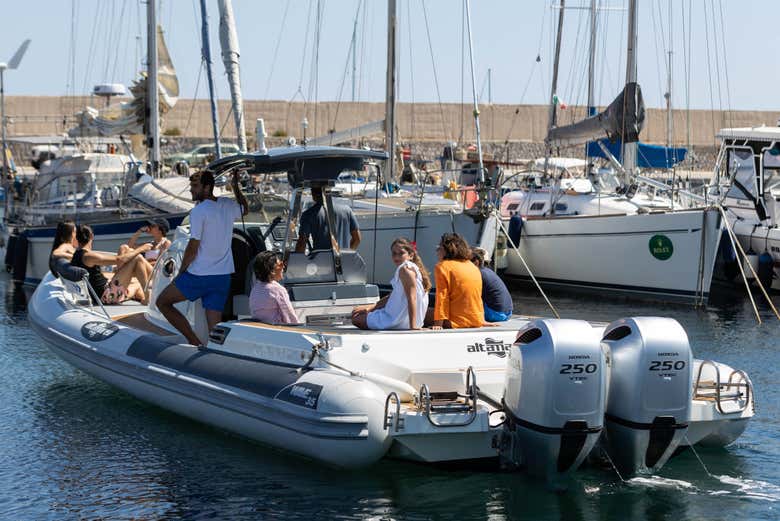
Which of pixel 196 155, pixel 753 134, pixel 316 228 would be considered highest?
pixel 753 134

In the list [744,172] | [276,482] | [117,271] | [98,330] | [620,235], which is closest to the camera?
[276,482]

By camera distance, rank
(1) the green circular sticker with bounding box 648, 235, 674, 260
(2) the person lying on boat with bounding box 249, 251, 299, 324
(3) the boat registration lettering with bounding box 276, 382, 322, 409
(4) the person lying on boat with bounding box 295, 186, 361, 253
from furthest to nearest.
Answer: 1. (1) the green circular sticker with bounding box 648, 235, 674, 260
2. (4) the person lying on boat with bounding box 295, 186, 361, 253
3. (2) the person lying on boat with bounding box 249, 251, 299, 324
4. (3) the boat registration lettering with bounding box 276, 382, 322, 409

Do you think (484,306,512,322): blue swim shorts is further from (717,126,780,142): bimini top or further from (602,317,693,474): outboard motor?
(717,126,780,142): bimini top

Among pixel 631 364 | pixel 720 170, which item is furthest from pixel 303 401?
pixel 720 170

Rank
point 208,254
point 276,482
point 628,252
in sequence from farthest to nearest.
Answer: point 628,252, point 208,254, point 276,482

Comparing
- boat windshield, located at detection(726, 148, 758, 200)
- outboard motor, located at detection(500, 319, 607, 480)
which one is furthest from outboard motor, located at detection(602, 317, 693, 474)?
boat windshield, located at detection(726, 148, 758, 200)

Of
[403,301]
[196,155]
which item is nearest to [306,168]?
[403,301]

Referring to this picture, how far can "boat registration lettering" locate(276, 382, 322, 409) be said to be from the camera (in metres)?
7.70

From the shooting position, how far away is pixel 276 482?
26.8ft

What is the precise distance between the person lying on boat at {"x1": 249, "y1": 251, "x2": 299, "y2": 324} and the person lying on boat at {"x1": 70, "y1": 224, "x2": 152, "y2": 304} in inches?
152

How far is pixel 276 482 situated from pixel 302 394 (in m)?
0.78

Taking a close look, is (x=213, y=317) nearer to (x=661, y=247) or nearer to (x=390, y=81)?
(x=661, y=247)

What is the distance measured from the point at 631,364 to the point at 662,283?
1218 cm

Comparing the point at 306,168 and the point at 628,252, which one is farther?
the point at 628,252
